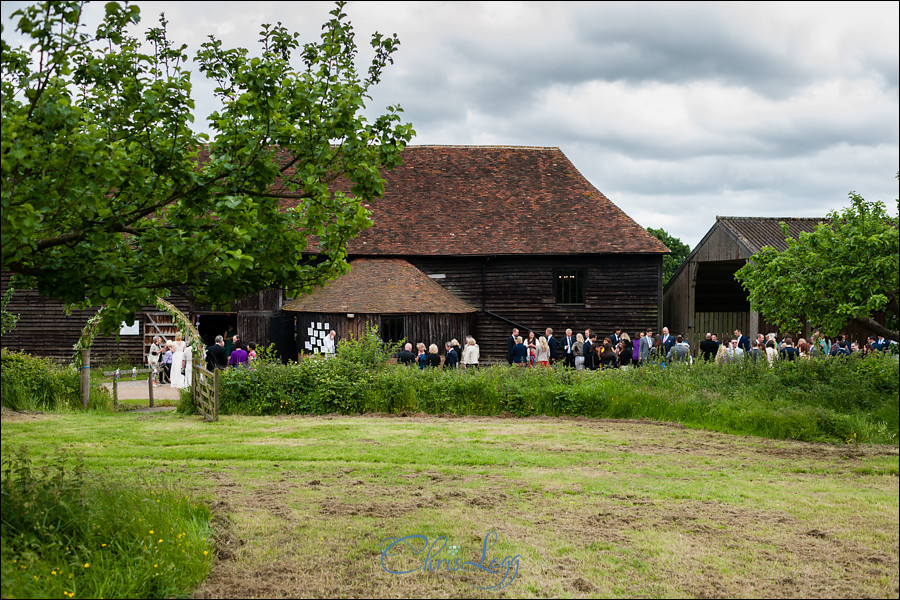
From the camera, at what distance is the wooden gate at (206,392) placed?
15867 millimetres

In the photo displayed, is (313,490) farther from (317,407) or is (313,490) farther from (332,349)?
(332,349)

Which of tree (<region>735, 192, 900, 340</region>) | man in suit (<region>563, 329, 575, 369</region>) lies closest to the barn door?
man in suit (<region>563, 329, 575, 369</region>)

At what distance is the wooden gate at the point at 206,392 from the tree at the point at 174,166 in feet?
25.6

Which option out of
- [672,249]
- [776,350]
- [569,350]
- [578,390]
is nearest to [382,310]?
[569,350]

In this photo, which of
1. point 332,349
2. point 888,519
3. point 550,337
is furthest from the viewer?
point 332,349

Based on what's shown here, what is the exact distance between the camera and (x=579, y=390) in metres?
16.5

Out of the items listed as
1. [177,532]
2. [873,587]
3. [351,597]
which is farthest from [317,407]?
[873,587]

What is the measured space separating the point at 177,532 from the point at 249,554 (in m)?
0.67

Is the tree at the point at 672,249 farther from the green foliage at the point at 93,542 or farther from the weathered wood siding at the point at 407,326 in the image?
the green foliage at the point at 93,542

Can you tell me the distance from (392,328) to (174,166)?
2048 cm

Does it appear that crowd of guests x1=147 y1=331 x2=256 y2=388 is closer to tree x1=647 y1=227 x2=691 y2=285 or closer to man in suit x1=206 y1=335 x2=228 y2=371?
man in suit x1=206 y1=335 x2=228 y2=371

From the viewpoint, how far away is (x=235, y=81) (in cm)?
773

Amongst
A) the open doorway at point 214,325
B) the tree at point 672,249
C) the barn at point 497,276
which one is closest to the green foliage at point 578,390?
the barn at point 497,276

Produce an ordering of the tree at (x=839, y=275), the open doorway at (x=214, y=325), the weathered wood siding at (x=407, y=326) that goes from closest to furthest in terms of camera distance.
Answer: the tree at (x=839, y=275), the weathered wood siding at (x=407, y=326), the open doorway at (x=214, y=325)
